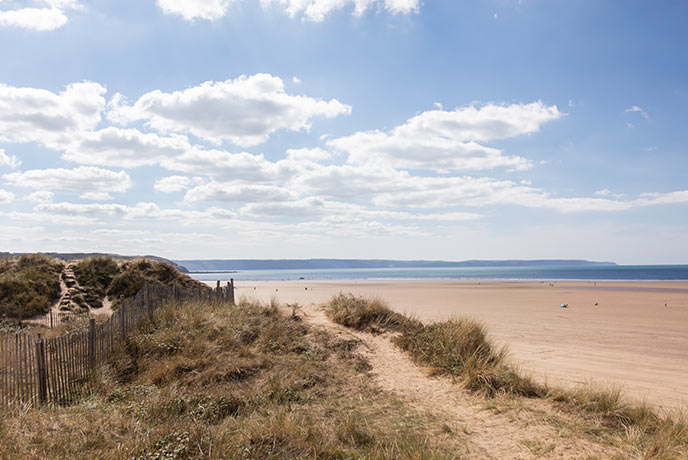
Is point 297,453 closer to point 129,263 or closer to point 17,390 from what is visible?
point 17,390

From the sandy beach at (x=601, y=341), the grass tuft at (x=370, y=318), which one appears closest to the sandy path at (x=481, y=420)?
the sandy beach at (x=601, y=341)

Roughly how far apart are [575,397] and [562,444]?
1.83 metres

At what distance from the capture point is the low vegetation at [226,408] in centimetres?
506

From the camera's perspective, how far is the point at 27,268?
2362 centimetres

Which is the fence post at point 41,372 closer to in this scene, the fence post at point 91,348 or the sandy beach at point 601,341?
the fence post at point 91,348

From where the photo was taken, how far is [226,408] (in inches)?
266

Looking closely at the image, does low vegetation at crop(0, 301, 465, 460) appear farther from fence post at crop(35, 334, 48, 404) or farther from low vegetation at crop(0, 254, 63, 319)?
low vegetation at crop(0, 254, 63, 319)

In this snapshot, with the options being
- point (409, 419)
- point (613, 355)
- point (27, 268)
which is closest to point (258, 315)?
point (409, 419)

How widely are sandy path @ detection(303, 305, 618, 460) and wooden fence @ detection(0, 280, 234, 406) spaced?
5.47 metres

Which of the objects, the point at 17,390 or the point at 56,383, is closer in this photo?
the point at 17,390

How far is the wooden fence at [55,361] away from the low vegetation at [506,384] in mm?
6679

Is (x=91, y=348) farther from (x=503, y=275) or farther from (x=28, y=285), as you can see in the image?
(x=503, y=275)

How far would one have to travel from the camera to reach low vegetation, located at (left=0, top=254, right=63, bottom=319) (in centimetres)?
1834

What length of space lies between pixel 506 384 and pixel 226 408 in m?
4.98
